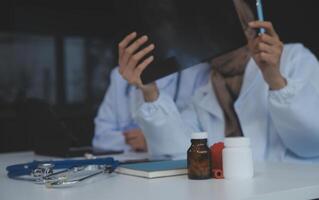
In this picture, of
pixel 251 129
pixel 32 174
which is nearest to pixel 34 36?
pixel 251 129

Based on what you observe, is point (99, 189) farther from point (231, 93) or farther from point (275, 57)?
point (231, 93)

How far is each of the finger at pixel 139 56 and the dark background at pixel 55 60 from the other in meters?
1.82

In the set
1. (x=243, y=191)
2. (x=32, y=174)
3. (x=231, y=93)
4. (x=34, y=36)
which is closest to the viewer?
(x=243, y=191)

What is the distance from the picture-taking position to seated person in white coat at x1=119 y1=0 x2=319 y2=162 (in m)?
1.22

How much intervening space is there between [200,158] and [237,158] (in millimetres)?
64

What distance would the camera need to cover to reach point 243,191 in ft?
2.31

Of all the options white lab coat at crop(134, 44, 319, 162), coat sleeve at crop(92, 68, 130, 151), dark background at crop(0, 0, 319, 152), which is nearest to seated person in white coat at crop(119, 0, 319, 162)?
white lab coat at crop(134, 44, 319, 162)

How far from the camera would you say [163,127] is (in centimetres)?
143

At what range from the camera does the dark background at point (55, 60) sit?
10.4 ft

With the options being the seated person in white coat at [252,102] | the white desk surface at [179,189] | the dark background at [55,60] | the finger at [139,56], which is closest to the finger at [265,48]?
the seated person in white coat at [252,102]

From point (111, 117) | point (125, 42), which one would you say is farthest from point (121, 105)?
point (125, 42)

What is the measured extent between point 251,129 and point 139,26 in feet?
1.42

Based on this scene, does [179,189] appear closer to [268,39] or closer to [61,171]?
A: [61,171]

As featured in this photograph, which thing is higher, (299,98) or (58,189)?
(299,98)
